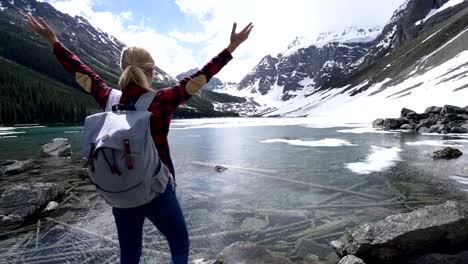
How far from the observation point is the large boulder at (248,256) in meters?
7.05

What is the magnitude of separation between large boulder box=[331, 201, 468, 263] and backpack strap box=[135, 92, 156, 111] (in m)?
5.82

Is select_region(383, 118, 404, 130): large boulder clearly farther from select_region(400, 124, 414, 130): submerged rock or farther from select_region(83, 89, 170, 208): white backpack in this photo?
select_region(83, 89, 170, 208): white backpack

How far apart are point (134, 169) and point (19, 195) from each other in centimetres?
1093

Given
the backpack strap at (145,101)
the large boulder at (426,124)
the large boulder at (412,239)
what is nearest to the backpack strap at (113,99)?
the backpack strap at (145,101)

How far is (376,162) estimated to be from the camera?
19984mm

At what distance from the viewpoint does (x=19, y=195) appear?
461 inches

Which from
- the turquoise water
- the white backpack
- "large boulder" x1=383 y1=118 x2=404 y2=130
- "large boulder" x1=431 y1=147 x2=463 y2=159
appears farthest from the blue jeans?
"large boulder" x1=383 y1=118 x2=404 y2=130

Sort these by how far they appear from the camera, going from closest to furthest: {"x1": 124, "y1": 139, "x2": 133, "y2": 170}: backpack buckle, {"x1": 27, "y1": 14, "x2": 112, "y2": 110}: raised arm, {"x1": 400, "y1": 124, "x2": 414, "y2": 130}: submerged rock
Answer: {"x1": 124, "y1": 139, "x2": 133, "y2": 170}: backpack buckle, {"x1": 27, "y1": 14, "x2": 112, "y2": 110}: raised arm, {"x1": 400, "y1": 124, "x2": 414, "y2": 130}: submerged rock

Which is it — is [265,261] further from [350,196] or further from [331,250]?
[350,196]

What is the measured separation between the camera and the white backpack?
3.30 metres

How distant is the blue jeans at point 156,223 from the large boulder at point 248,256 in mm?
3213

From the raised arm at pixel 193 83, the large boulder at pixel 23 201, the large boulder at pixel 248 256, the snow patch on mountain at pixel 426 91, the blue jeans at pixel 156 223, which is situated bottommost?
the large boulder at pixel 23 201

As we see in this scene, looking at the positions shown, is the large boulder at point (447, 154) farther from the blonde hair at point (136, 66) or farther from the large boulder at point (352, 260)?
the blonde hair at point (136, 66)

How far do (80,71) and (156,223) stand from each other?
7.46 ft
